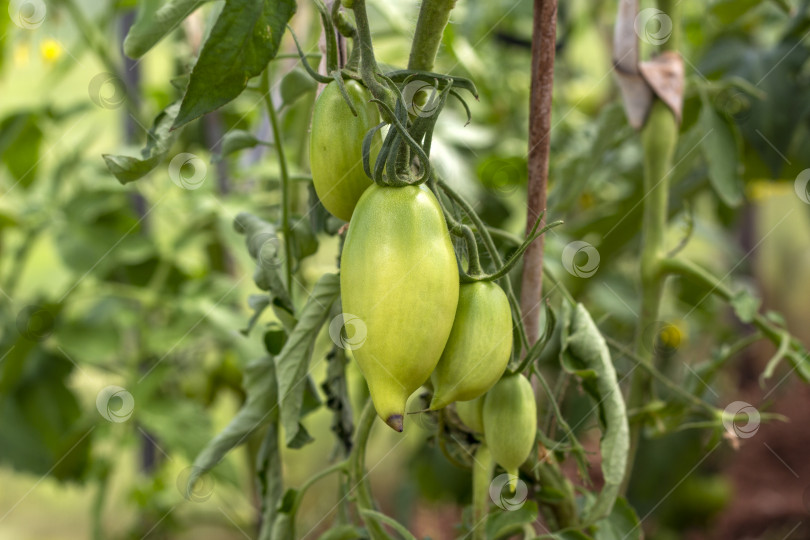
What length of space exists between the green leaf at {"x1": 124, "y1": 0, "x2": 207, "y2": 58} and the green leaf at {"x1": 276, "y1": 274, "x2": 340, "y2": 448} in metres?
0.10

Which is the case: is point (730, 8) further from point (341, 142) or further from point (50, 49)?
point (50, 49)

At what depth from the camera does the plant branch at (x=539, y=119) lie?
11.3 inches

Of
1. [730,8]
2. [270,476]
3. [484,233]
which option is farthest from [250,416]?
[730,8]

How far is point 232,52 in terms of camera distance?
23 centimetres

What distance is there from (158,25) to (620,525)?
27 cm

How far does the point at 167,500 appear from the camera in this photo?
0.69 m

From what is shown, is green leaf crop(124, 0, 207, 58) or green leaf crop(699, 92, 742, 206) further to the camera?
green leaf crop(699, 92, 742, 206)

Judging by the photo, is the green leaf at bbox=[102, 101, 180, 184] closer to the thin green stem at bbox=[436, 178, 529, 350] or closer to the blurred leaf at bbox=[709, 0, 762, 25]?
the thin green stem at bbox=[436, 178, 529, 350]

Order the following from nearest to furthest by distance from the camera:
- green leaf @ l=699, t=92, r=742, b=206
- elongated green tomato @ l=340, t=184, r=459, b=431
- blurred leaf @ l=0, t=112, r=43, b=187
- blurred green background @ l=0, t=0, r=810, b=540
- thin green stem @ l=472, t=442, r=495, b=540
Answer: elongated green tomato @ l=340, t=184, r=459, b=431 < thin green stem @ l=472, t=442, r=495, b=540 < green leaf @ l=699, t=92, r=742, b=206 < blurred green background @ l=0, t=0, r=810, b=540 < blurred leaf @ l=0, t=112, r=43, b=187

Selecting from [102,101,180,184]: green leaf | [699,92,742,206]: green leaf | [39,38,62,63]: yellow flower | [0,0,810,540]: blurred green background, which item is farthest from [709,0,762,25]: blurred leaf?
[39,38,62,63]: yellow flower

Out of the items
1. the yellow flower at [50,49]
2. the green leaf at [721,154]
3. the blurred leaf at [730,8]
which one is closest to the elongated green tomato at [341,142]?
the green leaf at [721,154]

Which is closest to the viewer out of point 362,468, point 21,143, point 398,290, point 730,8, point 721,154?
point 398,290

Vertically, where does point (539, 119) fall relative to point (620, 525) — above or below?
above

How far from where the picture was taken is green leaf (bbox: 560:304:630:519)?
28cm
